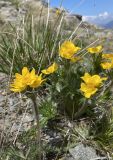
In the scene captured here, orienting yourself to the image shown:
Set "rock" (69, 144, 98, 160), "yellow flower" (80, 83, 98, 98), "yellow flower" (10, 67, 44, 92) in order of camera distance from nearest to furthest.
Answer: "yellow flower" (10, 67, 44, 92) < "yellow flower" (80, 83, 98, 98) < "rock" (69, 144, 98, 160)

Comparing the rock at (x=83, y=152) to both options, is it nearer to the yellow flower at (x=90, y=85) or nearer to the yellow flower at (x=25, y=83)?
the yellow flower at (x=90, y=85)

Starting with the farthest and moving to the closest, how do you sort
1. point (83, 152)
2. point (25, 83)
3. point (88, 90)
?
point (83, 152), point (88, 90), point (25, 83)

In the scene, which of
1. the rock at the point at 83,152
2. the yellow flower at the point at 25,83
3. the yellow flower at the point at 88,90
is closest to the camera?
the yellow flower at the point at 25,83

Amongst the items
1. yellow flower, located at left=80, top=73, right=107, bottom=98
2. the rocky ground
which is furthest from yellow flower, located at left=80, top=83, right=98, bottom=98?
the rocky ground

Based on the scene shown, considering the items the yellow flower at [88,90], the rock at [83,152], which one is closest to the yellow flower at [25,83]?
the yellow flower at [88,90]

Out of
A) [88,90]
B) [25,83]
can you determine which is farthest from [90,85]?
[25,83]

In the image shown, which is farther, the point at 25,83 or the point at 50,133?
the point at 50,133

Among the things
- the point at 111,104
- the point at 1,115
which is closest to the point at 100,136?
the point at 111,104

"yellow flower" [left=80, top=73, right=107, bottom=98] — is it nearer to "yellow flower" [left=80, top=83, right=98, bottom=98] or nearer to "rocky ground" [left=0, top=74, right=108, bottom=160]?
"yellow flower" [left=80, top=83, right=98, bottom=98]

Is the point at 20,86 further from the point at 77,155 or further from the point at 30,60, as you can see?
the point at 30,60

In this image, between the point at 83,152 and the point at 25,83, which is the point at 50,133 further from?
the point at 25,83
